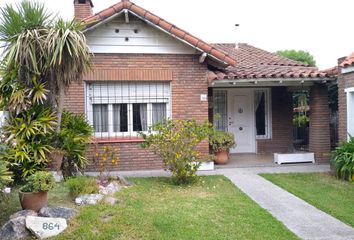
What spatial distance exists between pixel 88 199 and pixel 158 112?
15.8 ft

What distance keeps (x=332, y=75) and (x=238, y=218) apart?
6.64 m

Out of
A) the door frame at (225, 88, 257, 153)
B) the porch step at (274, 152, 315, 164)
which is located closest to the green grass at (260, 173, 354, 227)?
the porch step at (274, 152, 315, 164)

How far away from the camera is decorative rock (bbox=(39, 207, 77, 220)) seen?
5.27 meters

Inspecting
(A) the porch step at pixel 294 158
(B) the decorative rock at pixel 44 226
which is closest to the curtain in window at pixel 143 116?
(A) the porch step at pixel 294 158

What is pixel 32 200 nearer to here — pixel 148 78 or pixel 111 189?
pixel 111 189

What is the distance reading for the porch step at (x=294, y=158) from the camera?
10953mm

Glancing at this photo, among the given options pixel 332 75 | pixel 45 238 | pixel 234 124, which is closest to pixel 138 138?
pixel 234 124

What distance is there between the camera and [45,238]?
16.2ft

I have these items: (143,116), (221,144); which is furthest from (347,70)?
(143,116)

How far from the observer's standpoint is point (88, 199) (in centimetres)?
622

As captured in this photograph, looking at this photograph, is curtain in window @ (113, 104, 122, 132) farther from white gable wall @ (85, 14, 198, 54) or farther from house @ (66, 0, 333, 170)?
white gable wall @ (85, 14, 198, 54)

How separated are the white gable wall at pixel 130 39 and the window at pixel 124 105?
1041 millimetres

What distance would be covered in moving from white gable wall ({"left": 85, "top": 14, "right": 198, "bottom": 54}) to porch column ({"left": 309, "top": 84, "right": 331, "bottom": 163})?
459cm

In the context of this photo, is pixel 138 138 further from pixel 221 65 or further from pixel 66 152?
pixel 221 65
